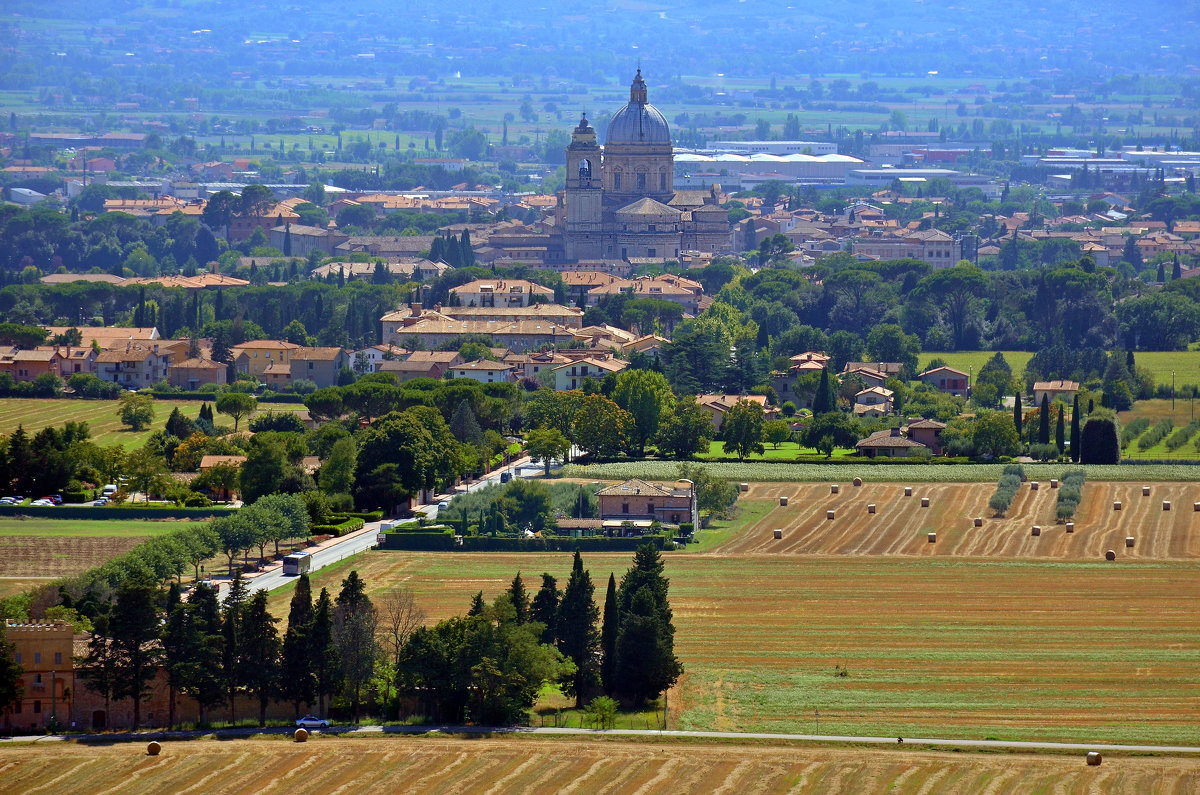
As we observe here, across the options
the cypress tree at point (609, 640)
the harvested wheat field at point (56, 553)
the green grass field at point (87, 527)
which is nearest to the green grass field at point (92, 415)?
the green grass field at point (87, 527)

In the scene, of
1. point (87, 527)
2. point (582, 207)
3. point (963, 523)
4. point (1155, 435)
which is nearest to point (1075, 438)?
point (1155, 435)

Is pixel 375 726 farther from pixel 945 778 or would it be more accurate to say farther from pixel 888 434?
pixel 888 434

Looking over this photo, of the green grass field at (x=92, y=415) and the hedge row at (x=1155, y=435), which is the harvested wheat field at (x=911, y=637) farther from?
the green grass field at (x=92, y=415)

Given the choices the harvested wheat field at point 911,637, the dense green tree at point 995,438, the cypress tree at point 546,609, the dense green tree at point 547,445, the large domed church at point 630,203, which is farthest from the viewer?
the large domed church at point 630,203

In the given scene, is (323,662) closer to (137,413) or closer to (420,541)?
(420,541)

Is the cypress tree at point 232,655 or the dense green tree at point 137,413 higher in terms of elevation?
the cypress tree at point 232,655

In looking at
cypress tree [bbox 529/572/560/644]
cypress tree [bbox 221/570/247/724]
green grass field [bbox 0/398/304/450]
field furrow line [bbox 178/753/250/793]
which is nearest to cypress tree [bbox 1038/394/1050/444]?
green grass field [bbox 0/398/304/450]
